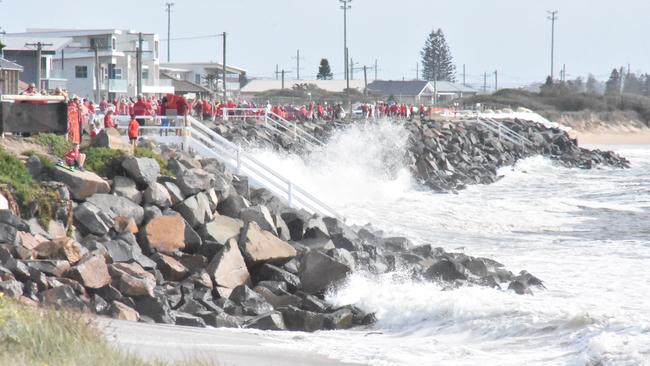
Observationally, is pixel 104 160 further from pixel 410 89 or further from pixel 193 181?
pixel 410 89

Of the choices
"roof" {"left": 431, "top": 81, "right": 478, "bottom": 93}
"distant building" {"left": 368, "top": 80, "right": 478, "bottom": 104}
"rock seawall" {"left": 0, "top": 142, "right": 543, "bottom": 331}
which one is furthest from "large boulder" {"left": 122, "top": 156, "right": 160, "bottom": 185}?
"roof" {"left": 431, "top": 81, "right": 478, "bottom": 93}

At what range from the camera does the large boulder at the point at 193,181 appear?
21562 millimetres

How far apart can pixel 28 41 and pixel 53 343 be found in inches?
2455

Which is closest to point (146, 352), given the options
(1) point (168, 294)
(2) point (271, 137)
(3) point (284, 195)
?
(1) point (168, 294)

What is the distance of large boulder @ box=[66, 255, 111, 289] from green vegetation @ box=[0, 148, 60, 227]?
2.20 meters

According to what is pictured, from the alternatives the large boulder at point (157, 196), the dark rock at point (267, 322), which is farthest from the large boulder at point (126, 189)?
the dark rock at point (267, 322)

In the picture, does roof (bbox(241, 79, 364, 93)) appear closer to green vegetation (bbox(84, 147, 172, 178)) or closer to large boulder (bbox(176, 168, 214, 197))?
large boulder (bbox(176, 168, 214, 197))

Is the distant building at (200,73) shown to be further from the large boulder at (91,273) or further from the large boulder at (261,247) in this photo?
the large boulder at (91,273)

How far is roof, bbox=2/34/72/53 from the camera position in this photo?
66750 millimetres

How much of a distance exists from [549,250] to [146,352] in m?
15.5

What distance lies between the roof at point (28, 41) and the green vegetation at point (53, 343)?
55.6 m

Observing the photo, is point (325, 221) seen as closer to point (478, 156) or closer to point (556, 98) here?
point (478, 156)

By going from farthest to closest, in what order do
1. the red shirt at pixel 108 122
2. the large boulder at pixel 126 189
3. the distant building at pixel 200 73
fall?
the distant building at pixel 200 73, the red shirt at pixel 108 122, the large boulder at pixel 126 189

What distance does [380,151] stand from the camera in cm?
4753
